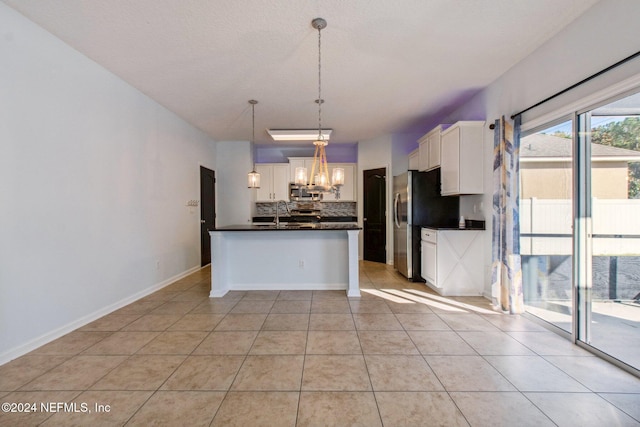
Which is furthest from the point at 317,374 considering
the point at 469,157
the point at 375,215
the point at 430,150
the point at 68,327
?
the point at 375,215

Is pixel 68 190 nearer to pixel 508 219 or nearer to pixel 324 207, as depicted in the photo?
pixel 508 219

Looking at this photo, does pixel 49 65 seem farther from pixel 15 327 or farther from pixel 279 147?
pixel 279 147

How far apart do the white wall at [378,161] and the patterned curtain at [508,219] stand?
2689 mm

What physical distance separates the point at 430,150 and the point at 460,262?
1808 mm

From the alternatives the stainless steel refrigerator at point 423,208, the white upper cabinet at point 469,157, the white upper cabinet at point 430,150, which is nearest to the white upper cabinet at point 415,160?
the white upper cabinet at point 430,150

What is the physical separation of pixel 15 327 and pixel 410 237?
14.7 ft

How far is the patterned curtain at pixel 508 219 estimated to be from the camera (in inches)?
A: 116

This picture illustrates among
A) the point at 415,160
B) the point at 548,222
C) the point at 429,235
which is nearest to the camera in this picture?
the point at 548,222

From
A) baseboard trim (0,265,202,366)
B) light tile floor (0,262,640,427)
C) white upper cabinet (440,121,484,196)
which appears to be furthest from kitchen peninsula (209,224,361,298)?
white upper cabinet (440,121,484,196)

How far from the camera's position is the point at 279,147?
693 cm

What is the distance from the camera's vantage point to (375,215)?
601 cm

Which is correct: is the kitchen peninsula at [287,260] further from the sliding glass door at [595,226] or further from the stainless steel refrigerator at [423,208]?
the sliding glass door at [595,226]

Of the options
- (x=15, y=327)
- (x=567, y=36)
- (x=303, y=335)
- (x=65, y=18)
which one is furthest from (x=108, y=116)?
(x=567, y=36)

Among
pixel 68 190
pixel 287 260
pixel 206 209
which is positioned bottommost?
pixel 287 260
